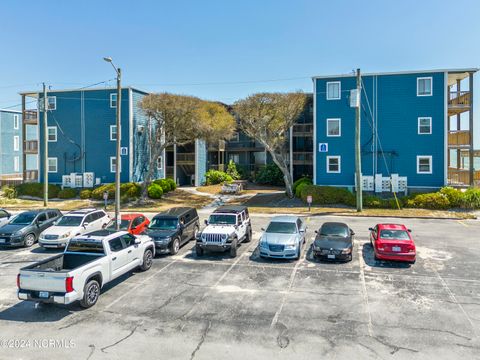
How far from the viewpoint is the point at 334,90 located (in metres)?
36.4

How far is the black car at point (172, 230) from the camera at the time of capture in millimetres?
18078

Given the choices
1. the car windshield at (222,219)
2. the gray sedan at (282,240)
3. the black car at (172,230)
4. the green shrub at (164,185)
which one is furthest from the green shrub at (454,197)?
the green shrub at (164,185)

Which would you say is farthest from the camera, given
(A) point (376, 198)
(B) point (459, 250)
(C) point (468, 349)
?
(A) point (376, 198)

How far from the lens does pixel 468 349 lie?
9.38 metres

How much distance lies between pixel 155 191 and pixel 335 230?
83.5 ft

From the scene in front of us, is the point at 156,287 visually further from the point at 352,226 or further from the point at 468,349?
the point at 352,226

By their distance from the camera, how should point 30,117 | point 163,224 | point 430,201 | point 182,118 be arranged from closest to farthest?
point 163,224 < point 430,201 < point 182,118 < point 30,117

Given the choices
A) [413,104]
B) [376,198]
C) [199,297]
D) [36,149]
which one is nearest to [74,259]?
[199,297]

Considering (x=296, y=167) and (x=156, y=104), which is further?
(x=296, y=167)

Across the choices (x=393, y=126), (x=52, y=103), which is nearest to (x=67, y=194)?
(x=52, y=103)

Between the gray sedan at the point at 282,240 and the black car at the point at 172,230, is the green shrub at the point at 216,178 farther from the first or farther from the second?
the gray sedan at the point at 282,240

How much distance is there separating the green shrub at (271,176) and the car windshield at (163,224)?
30960 millimetres

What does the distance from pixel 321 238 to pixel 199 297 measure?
22.4ft

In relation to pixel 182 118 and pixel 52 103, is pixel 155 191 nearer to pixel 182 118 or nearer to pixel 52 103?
pixel 182 118
